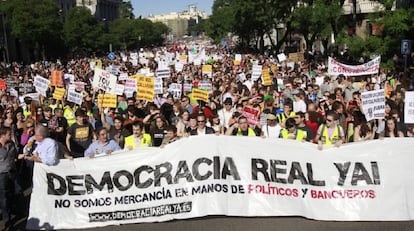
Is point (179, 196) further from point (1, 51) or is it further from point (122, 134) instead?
point (1, 51)

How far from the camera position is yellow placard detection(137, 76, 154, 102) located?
12.3 m

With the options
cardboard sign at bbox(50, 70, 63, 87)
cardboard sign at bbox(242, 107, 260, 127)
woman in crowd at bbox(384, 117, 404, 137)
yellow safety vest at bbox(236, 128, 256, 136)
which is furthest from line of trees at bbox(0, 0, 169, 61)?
woman in crowd at bbox(384, 117, 404, 137)

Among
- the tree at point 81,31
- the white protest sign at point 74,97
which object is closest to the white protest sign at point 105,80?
the white protest sign at point 74,97

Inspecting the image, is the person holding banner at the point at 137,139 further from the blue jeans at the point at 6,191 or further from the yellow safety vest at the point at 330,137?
the yellow safety vest at the point at 330,137

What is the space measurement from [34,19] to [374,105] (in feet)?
174

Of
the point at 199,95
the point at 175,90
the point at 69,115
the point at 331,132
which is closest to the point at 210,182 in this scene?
the point at 331,132

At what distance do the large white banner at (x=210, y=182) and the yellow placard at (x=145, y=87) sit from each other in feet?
15.2

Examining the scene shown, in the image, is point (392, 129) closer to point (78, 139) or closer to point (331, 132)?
point (331, 132)

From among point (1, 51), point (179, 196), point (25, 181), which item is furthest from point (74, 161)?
point (1, 51)

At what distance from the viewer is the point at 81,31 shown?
6969cm

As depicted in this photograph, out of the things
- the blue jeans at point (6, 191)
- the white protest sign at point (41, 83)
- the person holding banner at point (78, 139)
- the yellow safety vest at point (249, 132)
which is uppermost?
the white protest sign at point (41, 83)

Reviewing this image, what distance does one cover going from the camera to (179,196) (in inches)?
309

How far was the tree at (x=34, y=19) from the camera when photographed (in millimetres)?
56969

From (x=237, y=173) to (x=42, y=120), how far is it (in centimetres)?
519
